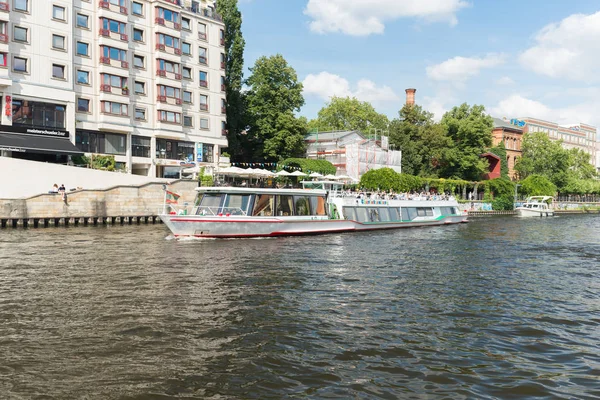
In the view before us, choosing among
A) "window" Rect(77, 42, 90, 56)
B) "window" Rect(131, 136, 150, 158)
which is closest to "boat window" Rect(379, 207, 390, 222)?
"window" Rect(131, 136, 150, 158)

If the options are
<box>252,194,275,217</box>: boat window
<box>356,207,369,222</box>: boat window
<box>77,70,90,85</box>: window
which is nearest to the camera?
<box>252,194,275,217</box>: boat window

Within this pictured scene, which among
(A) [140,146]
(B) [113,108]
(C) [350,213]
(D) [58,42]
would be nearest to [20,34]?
(D) [58,42]

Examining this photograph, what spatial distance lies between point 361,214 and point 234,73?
38368mm

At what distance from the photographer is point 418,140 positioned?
87062 mm

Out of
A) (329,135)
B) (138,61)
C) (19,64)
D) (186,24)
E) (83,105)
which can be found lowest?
(83,105)

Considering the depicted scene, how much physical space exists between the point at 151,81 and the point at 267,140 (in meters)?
17.2

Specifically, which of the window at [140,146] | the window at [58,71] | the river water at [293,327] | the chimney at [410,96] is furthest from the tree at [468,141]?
the river water at [293,327]

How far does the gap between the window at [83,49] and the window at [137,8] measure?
701 centimetres

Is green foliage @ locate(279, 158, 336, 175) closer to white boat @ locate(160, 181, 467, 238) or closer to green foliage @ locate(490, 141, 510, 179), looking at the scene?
white boat @ locate(160, 181, 467, 238)

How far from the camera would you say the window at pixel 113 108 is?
52.5 meters

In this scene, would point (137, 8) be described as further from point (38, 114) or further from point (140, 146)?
point (38, 114)

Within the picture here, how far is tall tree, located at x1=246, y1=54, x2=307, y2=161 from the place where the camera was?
227 feet

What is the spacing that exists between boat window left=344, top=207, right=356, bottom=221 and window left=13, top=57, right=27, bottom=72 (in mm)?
31054

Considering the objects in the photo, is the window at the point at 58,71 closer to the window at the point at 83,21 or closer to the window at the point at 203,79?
the window at the point at 83,21
